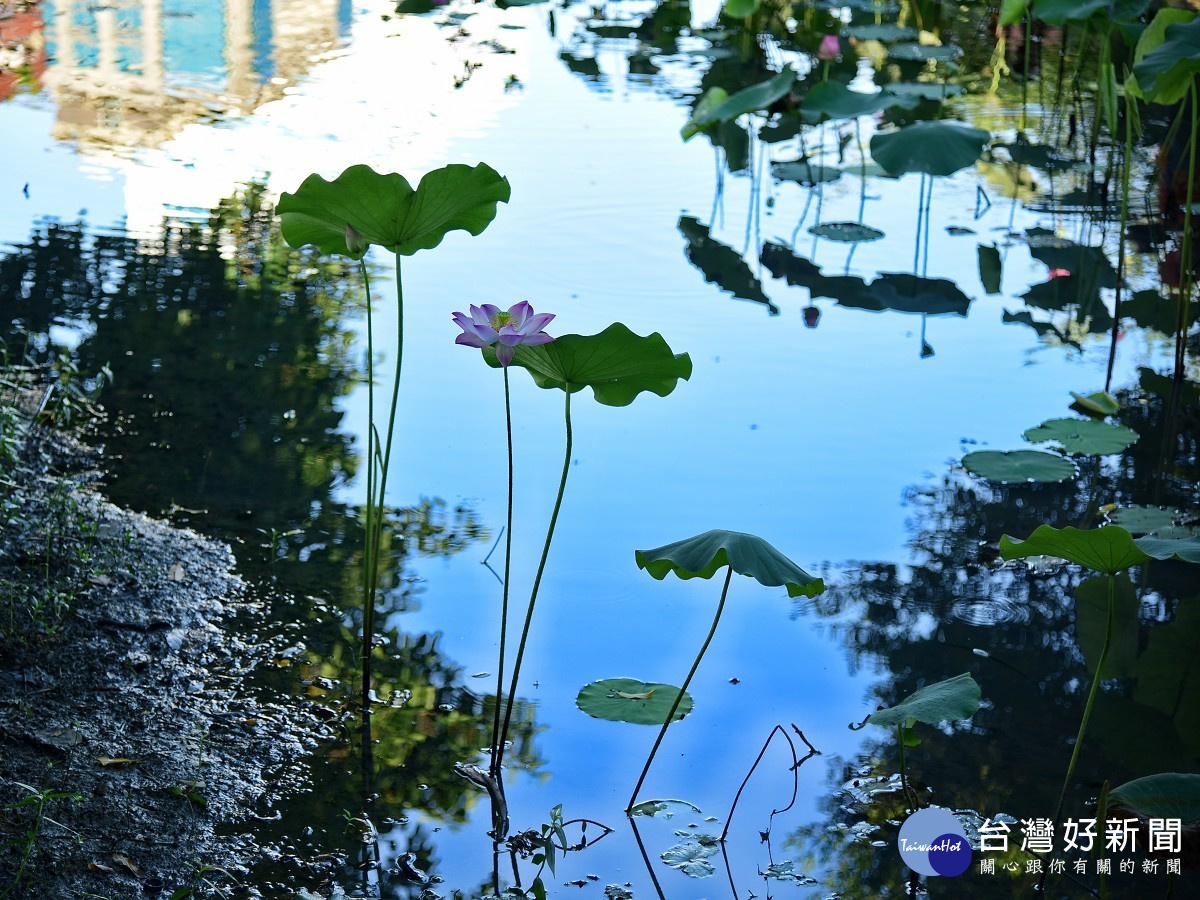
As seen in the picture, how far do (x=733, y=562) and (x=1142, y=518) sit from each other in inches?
68.0

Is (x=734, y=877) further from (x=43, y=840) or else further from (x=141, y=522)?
(x=141, y=522)

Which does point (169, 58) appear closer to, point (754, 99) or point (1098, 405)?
point (754, 99)

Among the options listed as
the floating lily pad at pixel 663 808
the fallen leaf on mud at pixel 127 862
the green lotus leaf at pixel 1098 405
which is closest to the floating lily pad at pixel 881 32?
the green lotus leaf at pixel 1098 405

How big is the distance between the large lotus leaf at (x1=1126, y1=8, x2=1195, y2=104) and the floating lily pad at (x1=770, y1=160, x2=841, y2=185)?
1615 mm

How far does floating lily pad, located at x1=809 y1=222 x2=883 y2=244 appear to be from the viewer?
5184 millimetres

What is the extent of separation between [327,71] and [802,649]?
5.96 metres

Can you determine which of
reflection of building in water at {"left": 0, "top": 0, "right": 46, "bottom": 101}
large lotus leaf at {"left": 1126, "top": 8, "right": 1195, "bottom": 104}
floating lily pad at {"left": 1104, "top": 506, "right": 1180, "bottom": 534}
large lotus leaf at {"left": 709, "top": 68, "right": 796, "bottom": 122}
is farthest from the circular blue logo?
reflection of building in water at {"left": 0, "top": 0, "right": 46, "bottom": 101}

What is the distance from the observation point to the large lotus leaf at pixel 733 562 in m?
2.00

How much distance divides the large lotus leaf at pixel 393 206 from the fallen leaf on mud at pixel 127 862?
3.63ft

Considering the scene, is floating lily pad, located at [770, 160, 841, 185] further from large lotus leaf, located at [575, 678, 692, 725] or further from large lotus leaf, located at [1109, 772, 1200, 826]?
large lotus leaf, located at [1109, 772, 1200, 826]

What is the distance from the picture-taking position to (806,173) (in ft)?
19.5

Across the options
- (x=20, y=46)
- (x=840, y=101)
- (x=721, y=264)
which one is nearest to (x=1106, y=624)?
(x=721, y=264)

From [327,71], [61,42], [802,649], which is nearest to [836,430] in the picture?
[802,649]

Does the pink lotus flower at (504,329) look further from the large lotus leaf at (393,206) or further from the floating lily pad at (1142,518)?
the floating lily pad at (1142,518)
